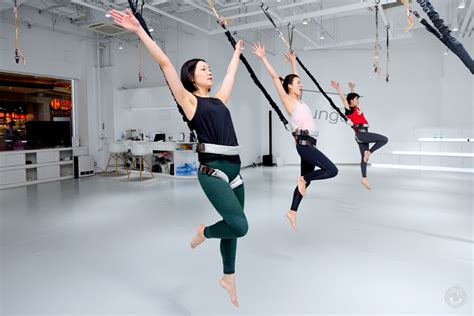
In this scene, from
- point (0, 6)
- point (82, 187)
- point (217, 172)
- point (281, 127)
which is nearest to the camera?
point (217, 172)

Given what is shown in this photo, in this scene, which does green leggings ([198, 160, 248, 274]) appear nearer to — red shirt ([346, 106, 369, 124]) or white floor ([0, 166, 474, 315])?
white floor ([0, 166, 474, 315])

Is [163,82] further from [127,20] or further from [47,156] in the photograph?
[127,20]

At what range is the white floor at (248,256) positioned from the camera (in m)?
2.47

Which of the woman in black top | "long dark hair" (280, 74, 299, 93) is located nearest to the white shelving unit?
"long dark hair" (280, 74, 299, 93)

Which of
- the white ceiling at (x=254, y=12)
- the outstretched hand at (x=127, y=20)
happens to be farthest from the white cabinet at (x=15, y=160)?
the outstretched hand at (x=127, y=20)

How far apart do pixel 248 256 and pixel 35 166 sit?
6.79m

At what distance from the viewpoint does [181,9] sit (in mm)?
8297

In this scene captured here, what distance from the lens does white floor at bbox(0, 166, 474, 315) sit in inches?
97.3

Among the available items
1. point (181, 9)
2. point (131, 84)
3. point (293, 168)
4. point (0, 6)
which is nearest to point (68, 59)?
point (131, 84)

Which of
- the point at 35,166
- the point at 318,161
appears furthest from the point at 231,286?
the point at 35,166

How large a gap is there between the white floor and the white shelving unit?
1.94 metres

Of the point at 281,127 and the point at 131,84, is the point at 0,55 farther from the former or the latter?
the point at 281,127

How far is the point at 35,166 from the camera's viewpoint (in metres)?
8.20

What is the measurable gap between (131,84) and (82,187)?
142 inches
